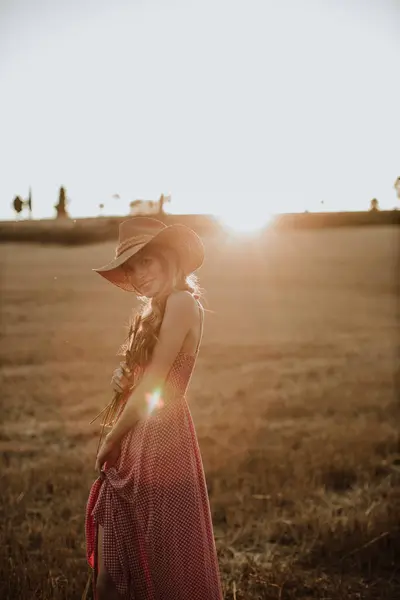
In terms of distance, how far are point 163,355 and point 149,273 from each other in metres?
0.38

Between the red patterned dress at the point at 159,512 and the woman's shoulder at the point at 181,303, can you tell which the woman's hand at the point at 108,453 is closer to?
the red patterned dress at the point at 159,512

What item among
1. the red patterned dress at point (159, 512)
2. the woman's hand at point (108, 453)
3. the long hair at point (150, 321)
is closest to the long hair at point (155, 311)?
the long hair at point (150, 321)

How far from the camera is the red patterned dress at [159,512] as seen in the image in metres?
2.64

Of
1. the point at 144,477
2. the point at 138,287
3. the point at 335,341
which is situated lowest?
the point at 335,341

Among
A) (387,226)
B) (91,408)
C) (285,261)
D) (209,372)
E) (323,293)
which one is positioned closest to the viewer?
(91,408)

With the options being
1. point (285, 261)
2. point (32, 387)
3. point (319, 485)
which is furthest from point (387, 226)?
point (319, 485)

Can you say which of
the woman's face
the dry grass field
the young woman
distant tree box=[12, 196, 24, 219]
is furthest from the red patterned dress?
distant tree box=[12, 196, 24, 219]

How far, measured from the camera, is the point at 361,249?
117 ft

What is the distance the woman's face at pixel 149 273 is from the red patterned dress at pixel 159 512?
0.30 metres

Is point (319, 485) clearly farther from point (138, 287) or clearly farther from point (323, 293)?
point (323, 293)

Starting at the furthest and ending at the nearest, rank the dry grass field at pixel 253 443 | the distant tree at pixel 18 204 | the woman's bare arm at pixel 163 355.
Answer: the distant tree at pixel 18 204, the dry grass field at pixel 253 443, the woman's bare arm at pixel 163 355

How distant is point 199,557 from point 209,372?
936 centimetres

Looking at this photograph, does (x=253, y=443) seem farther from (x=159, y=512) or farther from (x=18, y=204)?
(x=18, y=204)

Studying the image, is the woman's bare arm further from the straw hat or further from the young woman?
the straw hat
